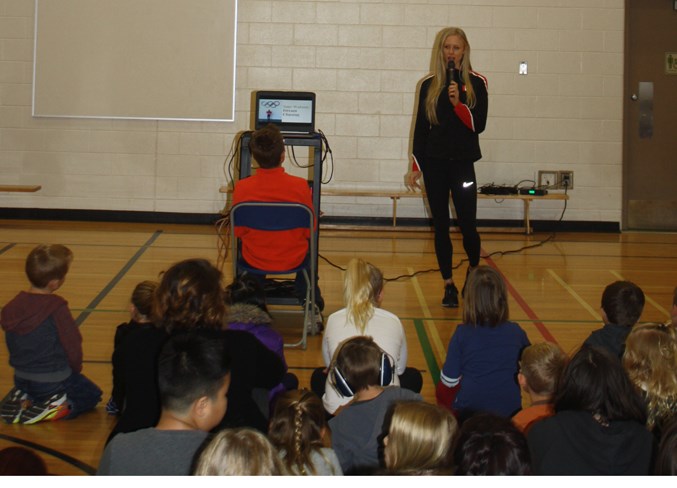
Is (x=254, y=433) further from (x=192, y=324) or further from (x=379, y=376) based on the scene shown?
(x=379, y=376)

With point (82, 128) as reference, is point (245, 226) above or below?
below

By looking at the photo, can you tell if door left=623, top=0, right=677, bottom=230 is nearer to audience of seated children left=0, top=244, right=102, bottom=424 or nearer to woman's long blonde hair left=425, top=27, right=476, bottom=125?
woman's long blonde hair left=425, top=27, right=476, bottom=125

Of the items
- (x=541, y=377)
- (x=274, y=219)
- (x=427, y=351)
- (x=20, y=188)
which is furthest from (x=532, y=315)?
(x=20, y=188)

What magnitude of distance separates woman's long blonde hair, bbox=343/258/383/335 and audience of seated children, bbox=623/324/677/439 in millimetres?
1069

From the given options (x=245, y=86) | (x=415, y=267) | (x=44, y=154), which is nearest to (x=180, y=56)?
(x=245, y=86)

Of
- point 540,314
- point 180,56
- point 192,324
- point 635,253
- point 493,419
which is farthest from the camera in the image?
point 180,56

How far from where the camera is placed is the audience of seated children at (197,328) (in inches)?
104

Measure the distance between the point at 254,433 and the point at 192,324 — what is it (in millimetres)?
934

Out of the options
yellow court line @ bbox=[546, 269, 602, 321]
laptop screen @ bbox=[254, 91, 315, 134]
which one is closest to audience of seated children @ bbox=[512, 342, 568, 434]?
yellow court line @ bbox=[546, 269, 602, 321]

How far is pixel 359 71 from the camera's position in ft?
29.6

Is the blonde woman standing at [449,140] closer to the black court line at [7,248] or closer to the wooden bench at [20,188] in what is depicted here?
the black court line at [7,248]

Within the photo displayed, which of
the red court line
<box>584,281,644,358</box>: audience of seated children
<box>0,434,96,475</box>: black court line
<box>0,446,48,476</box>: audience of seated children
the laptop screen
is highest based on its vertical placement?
the laptop screen

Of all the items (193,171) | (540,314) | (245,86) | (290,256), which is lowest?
(540,314)

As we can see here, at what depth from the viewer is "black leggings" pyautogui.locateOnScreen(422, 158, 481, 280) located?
5621 mm
